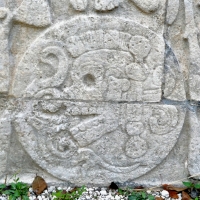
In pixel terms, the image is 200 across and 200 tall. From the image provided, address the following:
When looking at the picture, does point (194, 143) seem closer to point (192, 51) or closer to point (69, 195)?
point (192, 51)

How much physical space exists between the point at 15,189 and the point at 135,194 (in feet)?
2.12

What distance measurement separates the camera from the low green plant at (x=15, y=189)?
2158mm

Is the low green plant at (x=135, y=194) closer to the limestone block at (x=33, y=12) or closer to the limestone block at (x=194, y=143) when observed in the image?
the limestone block at (x=194, y=143)

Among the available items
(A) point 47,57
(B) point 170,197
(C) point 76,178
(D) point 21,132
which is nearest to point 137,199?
(B) point 170,197

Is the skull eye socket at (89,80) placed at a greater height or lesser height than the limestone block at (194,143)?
greater

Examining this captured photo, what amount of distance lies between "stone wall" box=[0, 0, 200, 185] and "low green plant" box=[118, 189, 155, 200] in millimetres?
63

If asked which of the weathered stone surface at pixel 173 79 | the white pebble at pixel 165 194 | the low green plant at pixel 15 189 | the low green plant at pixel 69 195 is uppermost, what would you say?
the weathered stone surface at pixel 173 79

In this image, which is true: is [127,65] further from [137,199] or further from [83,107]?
[137,199]

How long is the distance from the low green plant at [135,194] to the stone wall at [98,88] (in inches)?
2.5

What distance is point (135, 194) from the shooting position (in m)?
2.23

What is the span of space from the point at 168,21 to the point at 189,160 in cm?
77

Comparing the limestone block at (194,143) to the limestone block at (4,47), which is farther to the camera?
the limestone block at (194,143)

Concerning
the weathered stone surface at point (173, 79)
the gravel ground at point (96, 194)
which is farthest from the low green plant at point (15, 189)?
the weathered stone surface at point (173, 79)

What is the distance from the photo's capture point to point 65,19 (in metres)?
2.11
